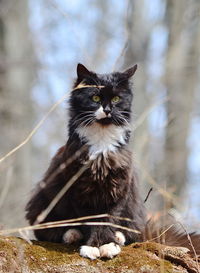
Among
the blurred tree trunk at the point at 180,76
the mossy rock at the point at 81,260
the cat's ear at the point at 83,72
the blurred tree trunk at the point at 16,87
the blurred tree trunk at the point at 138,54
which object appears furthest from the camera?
the blurred tree trunk at the point at 180,76

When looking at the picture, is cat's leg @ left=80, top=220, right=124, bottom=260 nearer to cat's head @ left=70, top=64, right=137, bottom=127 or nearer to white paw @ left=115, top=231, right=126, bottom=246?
white paw @ left=115, top=231, right=126, bottom=246

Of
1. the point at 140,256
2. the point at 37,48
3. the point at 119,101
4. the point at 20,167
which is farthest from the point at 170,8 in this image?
the point at 140,256

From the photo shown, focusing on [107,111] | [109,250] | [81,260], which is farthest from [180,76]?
[81,260]

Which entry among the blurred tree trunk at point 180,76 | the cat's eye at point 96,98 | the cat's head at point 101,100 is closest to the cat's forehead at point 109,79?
the cat's head at point 101,100

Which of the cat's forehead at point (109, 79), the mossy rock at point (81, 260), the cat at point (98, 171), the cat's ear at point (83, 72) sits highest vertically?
the cat's ear at point (83, 72)

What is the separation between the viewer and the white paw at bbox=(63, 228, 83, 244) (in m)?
3.74

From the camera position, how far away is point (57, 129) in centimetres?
1358

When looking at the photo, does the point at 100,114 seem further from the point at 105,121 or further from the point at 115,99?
the point at 115,99

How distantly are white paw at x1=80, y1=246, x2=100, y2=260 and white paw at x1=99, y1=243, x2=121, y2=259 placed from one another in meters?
0.03

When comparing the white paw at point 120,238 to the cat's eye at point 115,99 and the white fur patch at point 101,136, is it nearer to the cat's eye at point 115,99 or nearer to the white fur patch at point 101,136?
the white fur patch at point 101,136

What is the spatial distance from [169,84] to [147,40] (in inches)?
36.1

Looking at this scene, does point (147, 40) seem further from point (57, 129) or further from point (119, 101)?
point (119, 101)

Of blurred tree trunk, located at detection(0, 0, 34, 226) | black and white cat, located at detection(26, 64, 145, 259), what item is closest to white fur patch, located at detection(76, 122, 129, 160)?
black and white cat, located at detection(26, 64, 145, 259)

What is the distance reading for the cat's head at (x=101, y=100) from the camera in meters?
3.76
